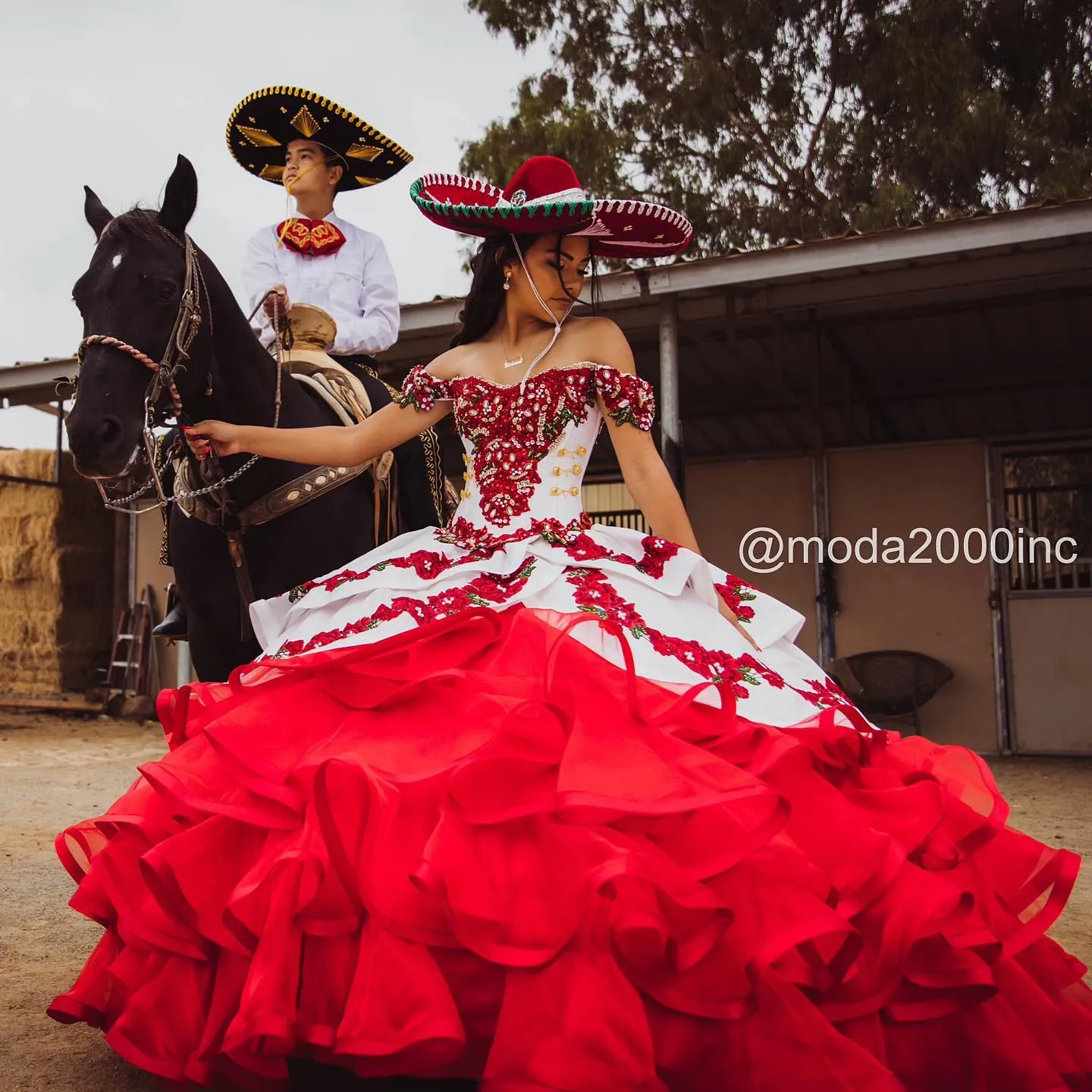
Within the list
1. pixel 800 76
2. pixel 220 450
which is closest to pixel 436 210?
pixel 220 450

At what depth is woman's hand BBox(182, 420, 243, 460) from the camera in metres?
2.35

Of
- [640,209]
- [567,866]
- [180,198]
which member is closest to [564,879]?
[567,866]

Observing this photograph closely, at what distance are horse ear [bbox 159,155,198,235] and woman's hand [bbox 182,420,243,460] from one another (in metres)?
0.75

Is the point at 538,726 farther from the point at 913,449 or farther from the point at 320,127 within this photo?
the point at 913,449

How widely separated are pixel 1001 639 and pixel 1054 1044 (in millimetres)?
6940

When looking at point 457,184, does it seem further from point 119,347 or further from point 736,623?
point 736,623

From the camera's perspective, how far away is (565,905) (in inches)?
63.6

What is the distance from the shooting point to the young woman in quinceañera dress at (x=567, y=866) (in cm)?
160

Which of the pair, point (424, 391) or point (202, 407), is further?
point (202, 407)

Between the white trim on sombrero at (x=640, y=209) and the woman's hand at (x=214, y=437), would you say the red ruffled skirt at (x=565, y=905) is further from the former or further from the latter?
the white trim on sombrero at (x=640, y=209)

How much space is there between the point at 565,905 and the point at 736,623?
0.86m

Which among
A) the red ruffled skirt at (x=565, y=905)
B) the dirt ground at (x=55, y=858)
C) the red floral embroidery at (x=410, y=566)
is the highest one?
the red floral embroidery at (x=410, y=566)

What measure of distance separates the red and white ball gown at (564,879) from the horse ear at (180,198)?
4.51ft

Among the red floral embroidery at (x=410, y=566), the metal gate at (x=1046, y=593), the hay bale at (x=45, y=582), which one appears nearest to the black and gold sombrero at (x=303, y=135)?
the red floral embroidery at (x=410, y=566)
